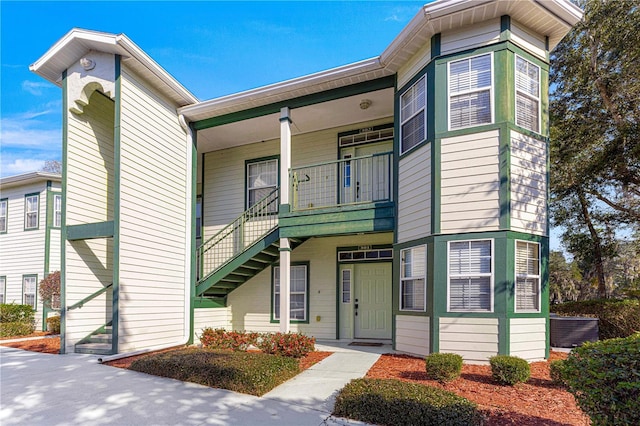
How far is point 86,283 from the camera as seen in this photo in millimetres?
9125

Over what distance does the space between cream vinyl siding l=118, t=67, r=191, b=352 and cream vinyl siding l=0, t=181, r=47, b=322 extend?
26.0 ft

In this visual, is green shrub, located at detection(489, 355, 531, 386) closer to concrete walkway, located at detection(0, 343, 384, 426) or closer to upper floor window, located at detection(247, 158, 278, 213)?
concrete walkway, located at detection(0, 343, 384, 426)

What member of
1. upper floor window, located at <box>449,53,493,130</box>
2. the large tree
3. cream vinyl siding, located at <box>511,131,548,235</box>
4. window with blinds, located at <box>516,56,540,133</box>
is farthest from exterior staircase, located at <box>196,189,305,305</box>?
the large tree

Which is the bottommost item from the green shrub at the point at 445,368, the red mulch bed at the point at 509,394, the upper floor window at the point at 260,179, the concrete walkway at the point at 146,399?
the concrete walkway at the point at 146,399

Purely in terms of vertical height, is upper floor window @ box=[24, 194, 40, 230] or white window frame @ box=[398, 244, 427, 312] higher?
upper floor window @ box=[24, 194, 40, 230]

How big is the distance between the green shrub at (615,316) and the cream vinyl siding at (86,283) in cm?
1195

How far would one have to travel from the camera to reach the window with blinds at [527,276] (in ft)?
22.9

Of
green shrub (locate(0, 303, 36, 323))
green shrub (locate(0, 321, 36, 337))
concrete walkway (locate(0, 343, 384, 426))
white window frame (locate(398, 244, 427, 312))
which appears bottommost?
green shrub (locate(0, 321, 36, 337))

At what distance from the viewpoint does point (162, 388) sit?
5859 millimetres

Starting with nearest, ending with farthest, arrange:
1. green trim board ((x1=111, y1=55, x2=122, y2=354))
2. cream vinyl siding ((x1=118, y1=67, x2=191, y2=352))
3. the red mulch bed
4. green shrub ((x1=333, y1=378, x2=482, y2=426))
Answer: green shrub ((x1=333, y1=378, x2=482, y2=426)) → the red mulch bed → green trim board ((x1=111, y1=55, x2=122, y2=354)) → cream vinyl siding ((x1=118, y1=67, x2=191, y2=352))

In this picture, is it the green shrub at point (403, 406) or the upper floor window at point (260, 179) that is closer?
the green shrub at point (403, 406)

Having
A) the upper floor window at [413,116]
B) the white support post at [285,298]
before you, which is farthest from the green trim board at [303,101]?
the white support post at [285,298]

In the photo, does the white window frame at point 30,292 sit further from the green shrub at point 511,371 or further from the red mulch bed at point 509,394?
the green shrub at point 511,371

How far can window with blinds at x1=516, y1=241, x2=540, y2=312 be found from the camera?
274 inches
